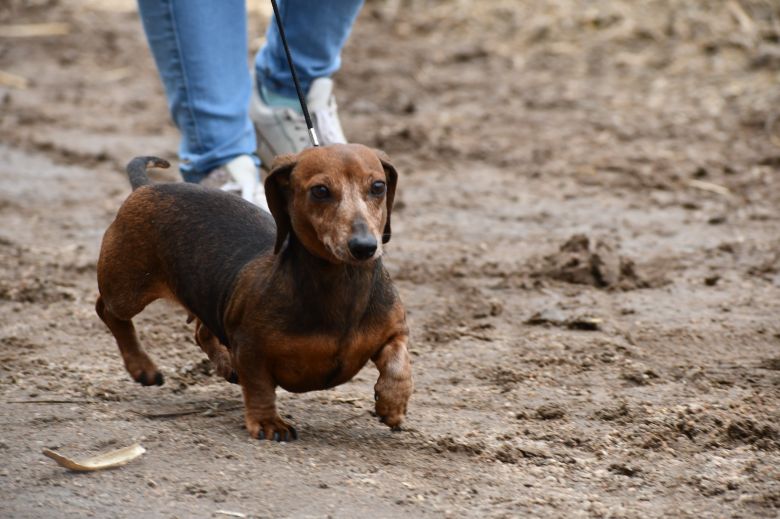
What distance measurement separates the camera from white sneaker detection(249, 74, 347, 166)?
4.97 meters

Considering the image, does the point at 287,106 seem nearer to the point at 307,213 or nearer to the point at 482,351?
the point at 482,351

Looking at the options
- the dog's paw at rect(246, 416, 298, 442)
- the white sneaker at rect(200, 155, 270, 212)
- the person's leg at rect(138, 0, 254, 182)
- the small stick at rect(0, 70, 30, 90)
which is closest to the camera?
the dog's paw at rect(246, 416, 298, 442)

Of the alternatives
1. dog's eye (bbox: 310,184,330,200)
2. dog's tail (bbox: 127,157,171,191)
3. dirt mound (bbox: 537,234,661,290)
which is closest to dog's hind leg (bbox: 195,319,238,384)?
dog's tail (bbox: 127,157,171,191)

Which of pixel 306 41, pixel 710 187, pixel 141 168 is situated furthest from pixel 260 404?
pixel 710 187

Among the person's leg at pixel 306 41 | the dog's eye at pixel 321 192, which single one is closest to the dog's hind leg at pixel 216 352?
the dog's eye at pixel 321 192

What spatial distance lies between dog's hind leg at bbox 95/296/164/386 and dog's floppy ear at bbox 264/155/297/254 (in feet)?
2.40

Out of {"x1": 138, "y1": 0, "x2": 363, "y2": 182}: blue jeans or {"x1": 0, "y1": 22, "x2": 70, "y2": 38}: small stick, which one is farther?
{"x1": 0, "y1": 22, "x2": 70, "y2": 38}: small stick

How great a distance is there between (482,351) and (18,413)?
1.53 metres

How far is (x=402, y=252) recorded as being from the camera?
5.48 metres

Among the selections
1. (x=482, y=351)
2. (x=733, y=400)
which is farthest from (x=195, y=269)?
(x=733, y=400)

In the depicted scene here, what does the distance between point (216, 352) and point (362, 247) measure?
3.35 ft

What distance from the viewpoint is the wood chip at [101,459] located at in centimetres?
309

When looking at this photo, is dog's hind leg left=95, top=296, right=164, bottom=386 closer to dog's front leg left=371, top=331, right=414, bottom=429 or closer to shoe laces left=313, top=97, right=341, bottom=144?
dog's front leg left=371, top=331, right=414, bottom=429

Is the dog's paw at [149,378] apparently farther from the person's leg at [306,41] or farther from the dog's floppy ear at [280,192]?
the person's leg at [306,41]
